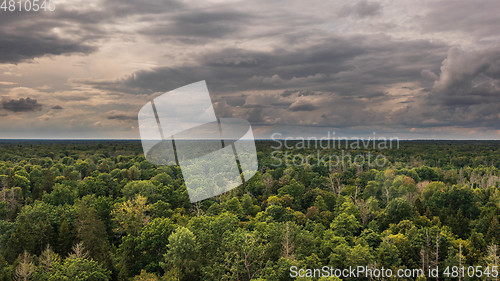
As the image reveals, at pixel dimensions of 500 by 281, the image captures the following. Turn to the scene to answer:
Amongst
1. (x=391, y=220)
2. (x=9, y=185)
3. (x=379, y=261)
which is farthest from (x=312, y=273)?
(x=9, y=185)

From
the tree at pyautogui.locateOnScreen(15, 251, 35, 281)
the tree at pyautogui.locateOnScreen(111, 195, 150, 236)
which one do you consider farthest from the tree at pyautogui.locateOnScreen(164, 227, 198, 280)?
the tree at pyautogui.locateOnScreen(15, 251, 35, 281)

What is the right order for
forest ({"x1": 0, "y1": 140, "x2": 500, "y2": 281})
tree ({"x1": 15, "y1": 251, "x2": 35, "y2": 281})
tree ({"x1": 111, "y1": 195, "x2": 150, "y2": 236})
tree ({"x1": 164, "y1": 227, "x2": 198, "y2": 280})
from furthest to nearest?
1. tree ({"x1": 111, "y1": 195, "x2": 150, "y2": 236})
2. tree ({"x1": 164, "y1": 227, "x2": 198, "y2": 280})
3. forest ({"x1": 0, "y1": 140, "x2": 500, "y2": 281})
4. tree ({"x1": 15, "y1": 251, "x2": 35, "y2": 281})

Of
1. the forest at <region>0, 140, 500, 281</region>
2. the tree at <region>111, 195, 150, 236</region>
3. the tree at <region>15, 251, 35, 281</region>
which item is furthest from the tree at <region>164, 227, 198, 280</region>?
the tree at <region>15, 251, 35, 281</region>

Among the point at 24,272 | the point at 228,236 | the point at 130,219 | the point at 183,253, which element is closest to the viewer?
the point at 24,272

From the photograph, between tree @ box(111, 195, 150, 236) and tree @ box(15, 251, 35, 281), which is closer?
tree @ box(15, 251, 35, 281)

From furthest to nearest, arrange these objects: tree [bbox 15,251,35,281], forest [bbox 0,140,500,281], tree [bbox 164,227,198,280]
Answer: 1. tree [bbox 164,227,198,280]
2. forest [bbox 0,140,500,281]
3. tree [bbox 15,251,35,281]

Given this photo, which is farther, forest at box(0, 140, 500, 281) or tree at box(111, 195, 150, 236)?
tree at box(111, 195, 150, 236)

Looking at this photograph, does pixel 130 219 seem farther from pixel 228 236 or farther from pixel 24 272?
pixel 24 272

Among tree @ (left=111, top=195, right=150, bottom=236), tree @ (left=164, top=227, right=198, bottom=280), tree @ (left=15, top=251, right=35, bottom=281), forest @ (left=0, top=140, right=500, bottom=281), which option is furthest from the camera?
tree @ (left=111, top=195, right=150, bottom=236)

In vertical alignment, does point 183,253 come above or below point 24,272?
below

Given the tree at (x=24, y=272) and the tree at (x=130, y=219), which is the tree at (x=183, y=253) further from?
the tree at (x=24, y=272)

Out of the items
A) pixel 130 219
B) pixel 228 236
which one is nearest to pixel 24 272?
pixel 130 219

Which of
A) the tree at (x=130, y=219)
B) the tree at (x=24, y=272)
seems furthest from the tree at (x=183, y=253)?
the tree at (x=24, y=272)

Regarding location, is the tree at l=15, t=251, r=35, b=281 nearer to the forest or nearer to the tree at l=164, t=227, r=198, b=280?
the forest
